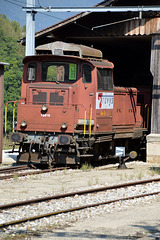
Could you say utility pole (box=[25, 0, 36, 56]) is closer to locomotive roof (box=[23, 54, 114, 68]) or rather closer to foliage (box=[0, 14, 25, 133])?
locomotive roof (box=[23, 54, 114, 68])

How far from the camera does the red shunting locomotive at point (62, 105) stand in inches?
613

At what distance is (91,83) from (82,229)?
8677 millimetres

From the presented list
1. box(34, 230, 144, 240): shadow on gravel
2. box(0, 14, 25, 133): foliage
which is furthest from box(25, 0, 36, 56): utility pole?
box(0, 14, 25, 133): foliage

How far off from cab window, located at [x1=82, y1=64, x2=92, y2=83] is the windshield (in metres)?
0.32

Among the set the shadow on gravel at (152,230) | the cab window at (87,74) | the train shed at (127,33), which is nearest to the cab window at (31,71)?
the cab window at (87,74)

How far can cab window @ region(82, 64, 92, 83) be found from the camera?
15.9 m

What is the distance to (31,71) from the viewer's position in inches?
650

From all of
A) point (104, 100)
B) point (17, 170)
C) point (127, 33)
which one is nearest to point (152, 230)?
point (17, 170)

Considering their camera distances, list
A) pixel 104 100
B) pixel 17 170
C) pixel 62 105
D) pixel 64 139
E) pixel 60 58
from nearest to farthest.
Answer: pixel 64 139
pixel 17 170
pixel 62 105
pixel 60 58
pixel 104 100

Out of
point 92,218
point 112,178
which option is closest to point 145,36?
point 112,178

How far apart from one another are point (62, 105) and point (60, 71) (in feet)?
4.26

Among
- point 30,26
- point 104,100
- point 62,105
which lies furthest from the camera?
point 30,26

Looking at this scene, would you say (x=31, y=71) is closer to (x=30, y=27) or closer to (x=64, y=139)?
(x=30, y=27)

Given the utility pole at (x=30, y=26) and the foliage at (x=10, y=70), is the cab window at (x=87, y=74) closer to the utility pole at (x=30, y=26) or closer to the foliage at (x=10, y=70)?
the utility pole at (x=30, y=26)
